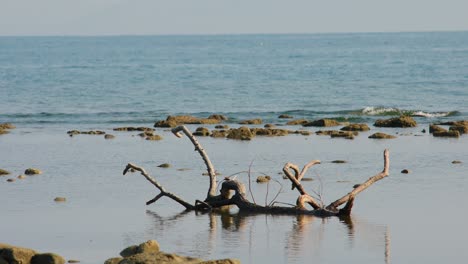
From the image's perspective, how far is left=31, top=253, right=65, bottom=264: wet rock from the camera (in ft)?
55.4

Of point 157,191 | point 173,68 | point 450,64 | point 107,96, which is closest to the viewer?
point 157,191

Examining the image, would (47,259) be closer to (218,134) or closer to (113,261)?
(113,261)

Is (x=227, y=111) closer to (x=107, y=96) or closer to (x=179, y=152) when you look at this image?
(x=107, y=96)

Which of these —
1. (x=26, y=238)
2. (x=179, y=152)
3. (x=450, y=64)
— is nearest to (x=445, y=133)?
(x=179, y=152)

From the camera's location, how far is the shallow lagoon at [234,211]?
741 inches

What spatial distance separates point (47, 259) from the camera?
1695 centimetres

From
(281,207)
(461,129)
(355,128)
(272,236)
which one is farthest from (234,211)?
(355,128)

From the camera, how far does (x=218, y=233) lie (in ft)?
66.9

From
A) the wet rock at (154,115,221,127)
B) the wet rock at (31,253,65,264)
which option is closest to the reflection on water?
the wet rock at (31,253,65,264)

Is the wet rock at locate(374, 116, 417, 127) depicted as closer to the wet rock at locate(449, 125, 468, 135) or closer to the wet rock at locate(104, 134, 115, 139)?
the wet rock at locate(449, 125, 468, 135)

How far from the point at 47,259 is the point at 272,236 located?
16.0 feet

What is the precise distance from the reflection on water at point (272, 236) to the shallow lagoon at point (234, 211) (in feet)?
Result: 0.07

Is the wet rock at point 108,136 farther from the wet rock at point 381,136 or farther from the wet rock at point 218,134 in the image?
the wet rock at point 381,136

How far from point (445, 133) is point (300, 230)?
1826cm
